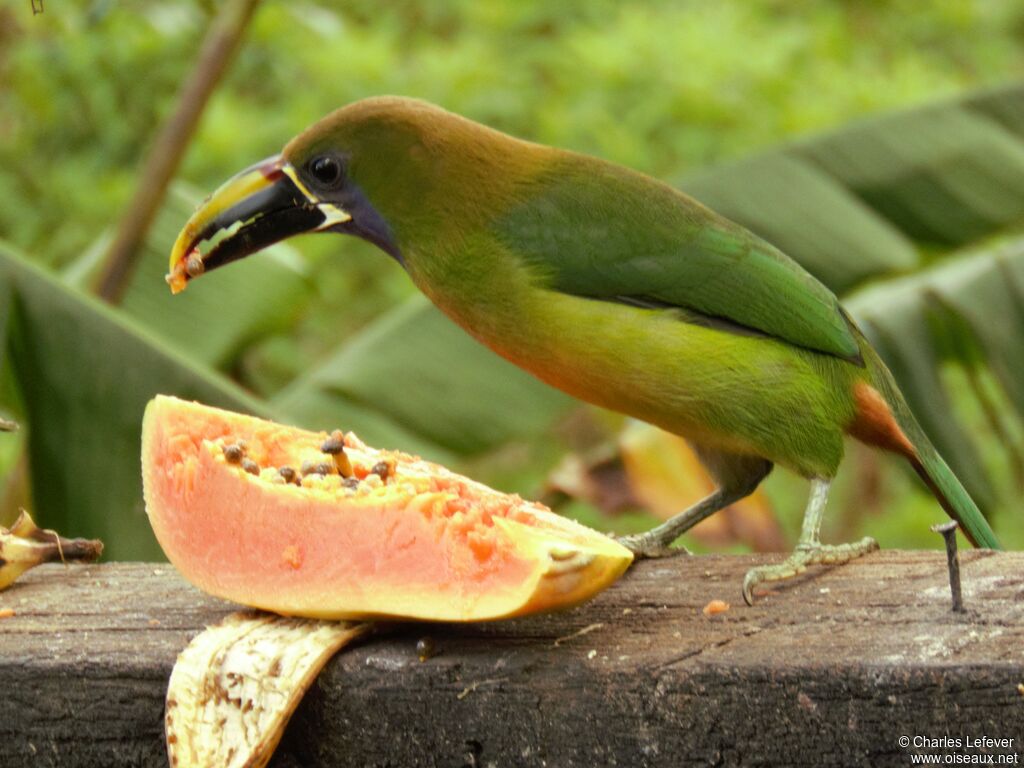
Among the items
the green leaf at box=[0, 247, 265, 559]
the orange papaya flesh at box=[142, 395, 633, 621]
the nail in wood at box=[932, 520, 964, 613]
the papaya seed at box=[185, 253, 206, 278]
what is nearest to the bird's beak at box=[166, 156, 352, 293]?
the papaya seed at box=[185, 253, 206, 278]

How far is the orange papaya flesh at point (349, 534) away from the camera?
1.59m

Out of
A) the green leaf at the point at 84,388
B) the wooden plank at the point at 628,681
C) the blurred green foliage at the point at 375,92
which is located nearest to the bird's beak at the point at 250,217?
the wooden plank at the point at 628,681

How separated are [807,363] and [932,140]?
6.29ft

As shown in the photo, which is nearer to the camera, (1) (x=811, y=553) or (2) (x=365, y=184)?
(1) (x=811, y=553)

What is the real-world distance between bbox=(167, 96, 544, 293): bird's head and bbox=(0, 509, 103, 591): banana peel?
0.42 m

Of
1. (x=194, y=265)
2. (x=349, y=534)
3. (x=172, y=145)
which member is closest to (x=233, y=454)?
(x=349, y=534)

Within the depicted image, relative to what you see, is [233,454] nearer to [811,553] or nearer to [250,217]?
[250,217]

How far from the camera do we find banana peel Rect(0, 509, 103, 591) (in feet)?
6.43

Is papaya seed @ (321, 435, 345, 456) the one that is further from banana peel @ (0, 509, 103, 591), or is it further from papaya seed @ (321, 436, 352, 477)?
banana peel @ (0, 509, 103, 591)

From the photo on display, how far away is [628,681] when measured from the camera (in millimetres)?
1458

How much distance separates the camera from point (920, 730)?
1348mm

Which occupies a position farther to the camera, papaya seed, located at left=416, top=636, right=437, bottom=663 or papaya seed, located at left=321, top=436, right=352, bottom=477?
papaya seed, located at left=321, top=436, right=352, bottom=477

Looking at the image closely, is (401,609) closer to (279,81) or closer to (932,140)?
(932,140)

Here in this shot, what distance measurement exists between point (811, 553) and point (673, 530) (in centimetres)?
37
